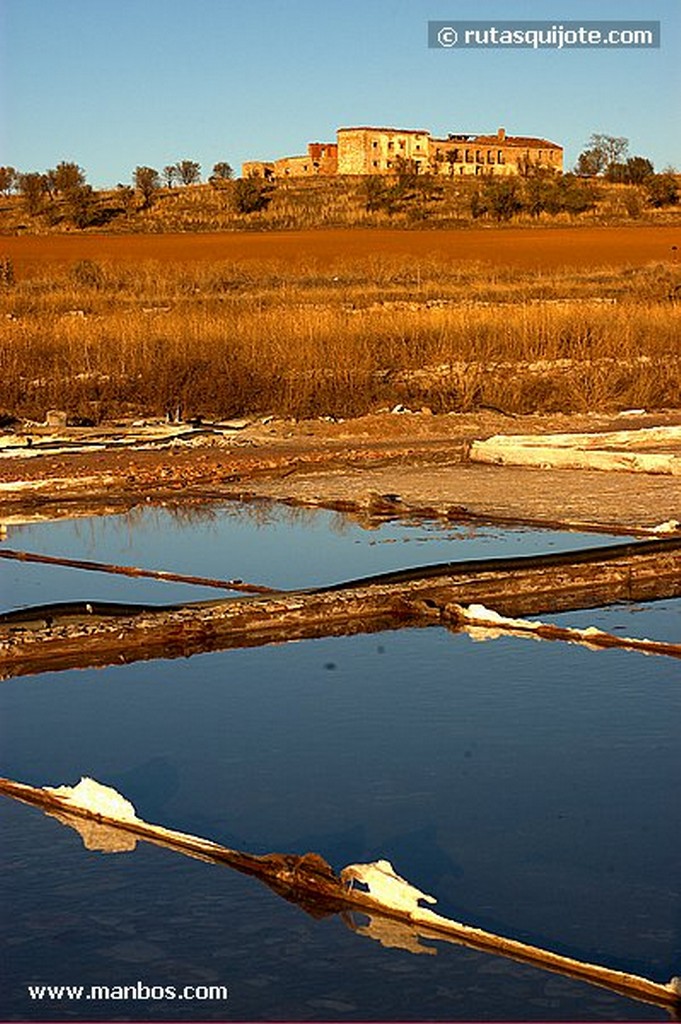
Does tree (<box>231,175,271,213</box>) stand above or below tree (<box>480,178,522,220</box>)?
above

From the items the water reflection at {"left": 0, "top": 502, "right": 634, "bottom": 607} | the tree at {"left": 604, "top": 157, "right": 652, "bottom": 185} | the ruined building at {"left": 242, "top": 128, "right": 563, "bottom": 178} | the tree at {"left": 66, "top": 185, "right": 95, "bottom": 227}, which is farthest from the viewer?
the ruined building at {"left": 242, "top": 128, "right": 563, "bottom": 178}

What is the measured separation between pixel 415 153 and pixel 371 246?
4471cm

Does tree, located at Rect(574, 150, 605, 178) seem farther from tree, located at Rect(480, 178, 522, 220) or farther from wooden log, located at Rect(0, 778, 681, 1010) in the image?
wooden log, located at Rect(0, 778, 681, 1010)

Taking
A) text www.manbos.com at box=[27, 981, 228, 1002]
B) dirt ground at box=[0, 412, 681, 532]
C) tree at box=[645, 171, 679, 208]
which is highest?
tree at box=[645, 171, 679, 208]

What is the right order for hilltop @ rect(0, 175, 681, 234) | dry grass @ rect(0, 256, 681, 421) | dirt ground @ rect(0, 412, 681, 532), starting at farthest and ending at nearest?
hilltop @ rect(0, 175, 681, 234), dry grass @ rect(0, 256, 681, 421), dirt ground @ rect(0, 412, 681, 532)

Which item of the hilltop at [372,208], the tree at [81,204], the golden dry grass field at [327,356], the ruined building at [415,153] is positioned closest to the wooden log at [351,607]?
the golden dry grass field at [327,356]

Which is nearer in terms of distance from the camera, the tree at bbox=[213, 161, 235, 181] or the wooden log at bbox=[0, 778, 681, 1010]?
the wooden log at bbox=[0, 778, 681, 1010]

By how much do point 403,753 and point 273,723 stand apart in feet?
1.75

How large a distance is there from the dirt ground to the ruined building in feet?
205

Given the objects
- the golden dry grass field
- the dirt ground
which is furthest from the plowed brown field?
the dirt ground

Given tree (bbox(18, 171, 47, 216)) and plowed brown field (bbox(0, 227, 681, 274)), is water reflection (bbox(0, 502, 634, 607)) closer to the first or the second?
plowed brown field (bbox(0, 227, 681, 274))

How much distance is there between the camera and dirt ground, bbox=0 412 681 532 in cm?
938

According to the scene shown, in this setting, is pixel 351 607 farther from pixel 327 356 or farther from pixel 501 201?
pixel 501 201

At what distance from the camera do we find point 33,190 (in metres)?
57.7
